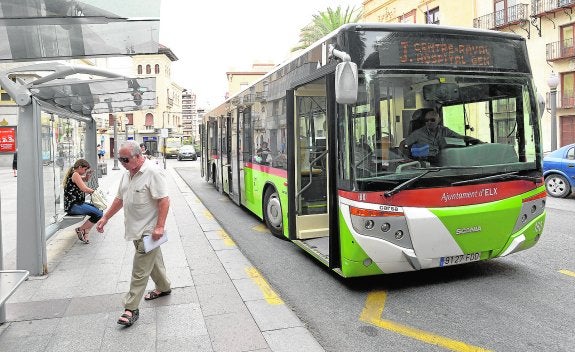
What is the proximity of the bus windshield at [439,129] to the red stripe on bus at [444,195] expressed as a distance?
0.29 ft

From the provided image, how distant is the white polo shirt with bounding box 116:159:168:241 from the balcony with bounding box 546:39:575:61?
1130 inches

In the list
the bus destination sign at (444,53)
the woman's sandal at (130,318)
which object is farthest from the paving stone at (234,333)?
the bus destination sign at (444,53)

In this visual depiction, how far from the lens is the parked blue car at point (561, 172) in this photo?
12.2m

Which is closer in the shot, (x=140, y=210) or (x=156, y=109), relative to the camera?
(x=140, y=210)

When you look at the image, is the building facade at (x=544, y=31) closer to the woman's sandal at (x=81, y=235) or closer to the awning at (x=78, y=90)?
the awning at (x=78, y=90)

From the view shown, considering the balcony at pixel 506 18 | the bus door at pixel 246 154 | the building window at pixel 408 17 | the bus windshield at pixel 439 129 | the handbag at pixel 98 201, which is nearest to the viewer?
the bus windshield at pixel 439 129

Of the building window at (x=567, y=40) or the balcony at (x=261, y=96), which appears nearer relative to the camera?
the balcony at (x=261, y=96)

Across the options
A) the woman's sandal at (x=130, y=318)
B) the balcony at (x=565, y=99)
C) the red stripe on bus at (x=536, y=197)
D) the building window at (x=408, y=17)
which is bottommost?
the woman's sandal at (x=130, y=318)

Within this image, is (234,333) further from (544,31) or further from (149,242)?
(544,31)

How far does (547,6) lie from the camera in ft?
88.8

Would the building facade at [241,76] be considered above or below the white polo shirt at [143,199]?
above

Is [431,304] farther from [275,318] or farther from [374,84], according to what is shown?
[374,84]

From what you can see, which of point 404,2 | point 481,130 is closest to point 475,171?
point 481,130

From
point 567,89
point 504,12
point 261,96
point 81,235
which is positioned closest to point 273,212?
point 261,96
